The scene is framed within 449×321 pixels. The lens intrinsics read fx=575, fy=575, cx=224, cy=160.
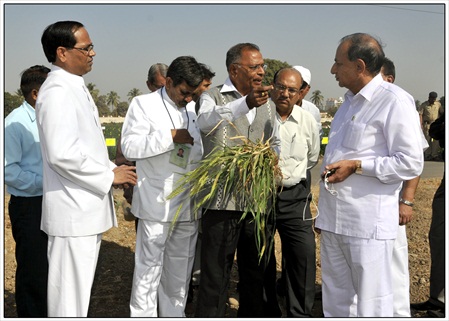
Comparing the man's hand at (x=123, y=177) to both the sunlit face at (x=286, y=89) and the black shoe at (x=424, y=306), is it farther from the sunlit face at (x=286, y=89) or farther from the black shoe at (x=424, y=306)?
the black shoe at (x=424, y=306)

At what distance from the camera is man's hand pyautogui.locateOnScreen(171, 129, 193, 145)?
4320mm

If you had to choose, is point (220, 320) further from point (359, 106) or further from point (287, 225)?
point (359, 106)

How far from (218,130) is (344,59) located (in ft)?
3.52

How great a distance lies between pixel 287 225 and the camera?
485cm

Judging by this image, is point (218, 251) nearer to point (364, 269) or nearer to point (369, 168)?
point (364, 269)

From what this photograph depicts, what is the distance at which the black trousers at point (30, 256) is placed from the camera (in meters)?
4.43

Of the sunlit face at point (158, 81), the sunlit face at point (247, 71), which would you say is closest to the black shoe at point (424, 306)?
the sunlit face at point (247, 71)

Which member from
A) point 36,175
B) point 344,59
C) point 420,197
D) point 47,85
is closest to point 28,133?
point 36,175

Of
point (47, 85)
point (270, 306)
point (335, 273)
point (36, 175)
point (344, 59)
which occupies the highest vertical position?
point (344, 59)

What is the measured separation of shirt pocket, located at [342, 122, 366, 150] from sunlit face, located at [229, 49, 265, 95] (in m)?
0.80

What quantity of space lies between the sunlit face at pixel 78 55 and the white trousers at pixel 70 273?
Answer: 1109 millimetres

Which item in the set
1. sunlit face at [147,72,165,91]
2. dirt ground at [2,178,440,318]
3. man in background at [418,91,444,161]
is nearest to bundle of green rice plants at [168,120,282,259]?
dirt ground at [2,178,440,318]

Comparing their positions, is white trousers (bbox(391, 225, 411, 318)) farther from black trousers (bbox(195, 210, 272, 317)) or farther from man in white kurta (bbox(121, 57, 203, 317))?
man in white kurta (bbox(121, 57, 203, 317))

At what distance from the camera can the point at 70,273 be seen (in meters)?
3.75
